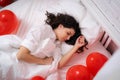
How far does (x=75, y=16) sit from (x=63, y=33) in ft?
0.62

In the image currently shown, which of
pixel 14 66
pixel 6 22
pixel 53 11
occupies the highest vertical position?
pixel 53 11

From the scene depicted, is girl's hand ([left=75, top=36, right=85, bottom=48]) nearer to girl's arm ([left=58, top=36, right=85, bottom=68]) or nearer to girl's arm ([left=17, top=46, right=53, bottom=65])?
girl's arm ([left=58, top=36, right=85, bottom=68])

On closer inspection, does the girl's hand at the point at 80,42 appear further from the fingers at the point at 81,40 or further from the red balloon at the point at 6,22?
the red balloon at the point at 6,22

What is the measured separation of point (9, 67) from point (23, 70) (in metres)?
0.09

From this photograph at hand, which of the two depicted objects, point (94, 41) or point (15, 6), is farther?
point (15, 6)

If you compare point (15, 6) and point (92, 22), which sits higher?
point (92, 22)

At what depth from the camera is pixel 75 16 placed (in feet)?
4.81

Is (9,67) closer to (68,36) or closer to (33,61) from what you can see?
(33,61)

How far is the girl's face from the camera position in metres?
1.35

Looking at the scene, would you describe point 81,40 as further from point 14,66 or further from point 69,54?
point 14,66

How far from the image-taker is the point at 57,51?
1392 millimetres

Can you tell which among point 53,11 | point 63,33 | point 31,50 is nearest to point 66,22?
point 63,33

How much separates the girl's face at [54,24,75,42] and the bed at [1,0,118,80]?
90mm

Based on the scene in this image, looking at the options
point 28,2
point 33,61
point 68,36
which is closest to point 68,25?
point 68,36
